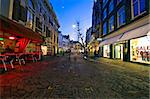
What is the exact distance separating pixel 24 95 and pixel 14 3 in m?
15.6

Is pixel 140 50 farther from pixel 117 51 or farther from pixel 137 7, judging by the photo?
pixel 117 51

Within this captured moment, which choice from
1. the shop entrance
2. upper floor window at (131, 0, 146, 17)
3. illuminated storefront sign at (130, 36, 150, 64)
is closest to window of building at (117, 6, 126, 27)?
the shop entrance

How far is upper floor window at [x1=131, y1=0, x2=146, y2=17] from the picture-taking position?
17317mm

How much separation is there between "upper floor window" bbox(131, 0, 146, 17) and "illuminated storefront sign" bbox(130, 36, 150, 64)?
2.78m

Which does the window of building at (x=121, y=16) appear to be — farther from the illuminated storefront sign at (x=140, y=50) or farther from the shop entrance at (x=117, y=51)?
the illuminated storefront sign at (x=140, y=50)

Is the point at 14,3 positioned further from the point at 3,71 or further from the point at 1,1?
the point at 3,71

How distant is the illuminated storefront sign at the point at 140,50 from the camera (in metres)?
16.6

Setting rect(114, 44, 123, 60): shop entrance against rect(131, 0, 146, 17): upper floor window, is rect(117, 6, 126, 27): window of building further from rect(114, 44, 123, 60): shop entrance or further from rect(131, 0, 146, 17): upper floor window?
rect(131, 0, 146, 17): upper floor window

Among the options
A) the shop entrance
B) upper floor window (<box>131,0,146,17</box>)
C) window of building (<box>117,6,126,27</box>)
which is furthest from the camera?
the shop entrance

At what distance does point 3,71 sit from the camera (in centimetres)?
1105

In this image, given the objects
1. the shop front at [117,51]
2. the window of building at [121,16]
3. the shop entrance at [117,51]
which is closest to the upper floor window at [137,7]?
the window of building at [121,16]

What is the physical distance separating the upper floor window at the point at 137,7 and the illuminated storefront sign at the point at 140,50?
278 cm

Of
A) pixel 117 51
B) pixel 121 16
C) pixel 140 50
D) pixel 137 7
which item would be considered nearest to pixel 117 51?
pixel 117 51

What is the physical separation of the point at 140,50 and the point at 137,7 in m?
4.58
